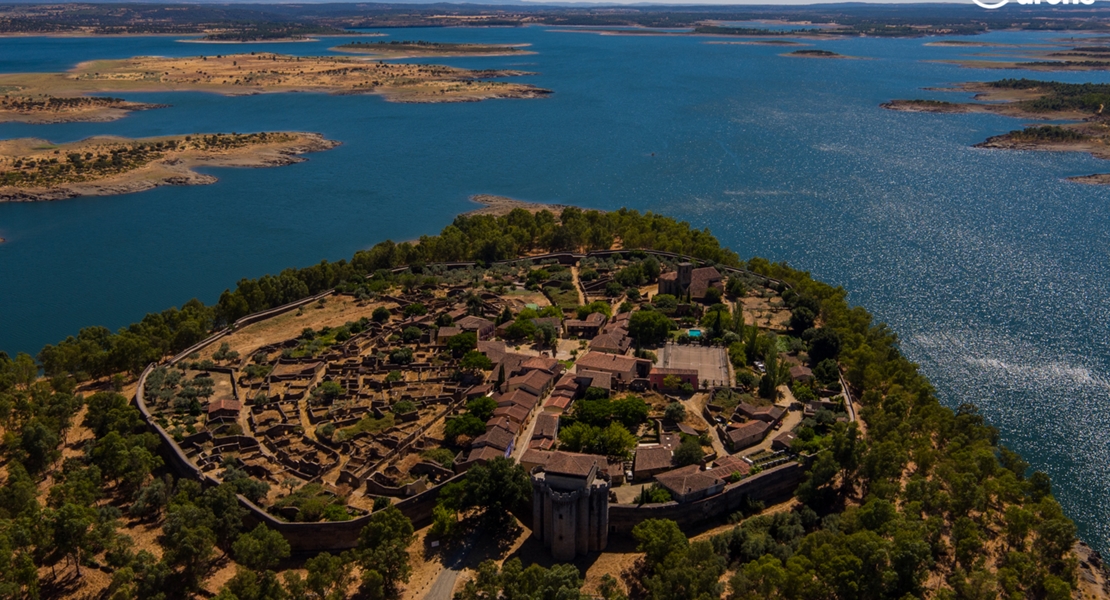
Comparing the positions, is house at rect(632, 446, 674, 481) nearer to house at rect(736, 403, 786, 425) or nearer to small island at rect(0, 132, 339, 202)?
house at rect(736, 403, 786, 425)

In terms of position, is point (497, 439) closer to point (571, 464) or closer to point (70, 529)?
point (571, 464)

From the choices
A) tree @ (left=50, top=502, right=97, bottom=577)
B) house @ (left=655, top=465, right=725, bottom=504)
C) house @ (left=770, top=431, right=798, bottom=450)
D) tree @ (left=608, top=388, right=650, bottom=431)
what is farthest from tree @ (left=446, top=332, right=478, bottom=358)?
tree @ (left=50, top=502, right=97, bottom=577)

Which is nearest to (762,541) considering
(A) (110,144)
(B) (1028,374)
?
(B) (1028,374)

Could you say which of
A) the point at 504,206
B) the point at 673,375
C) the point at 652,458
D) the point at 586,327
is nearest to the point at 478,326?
the point at 586,327

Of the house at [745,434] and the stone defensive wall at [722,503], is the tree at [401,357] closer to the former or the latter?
the stone defensive wall at [722,503]

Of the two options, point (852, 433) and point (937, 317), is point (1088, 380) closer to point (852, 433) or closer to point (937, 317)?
point (937, 317)

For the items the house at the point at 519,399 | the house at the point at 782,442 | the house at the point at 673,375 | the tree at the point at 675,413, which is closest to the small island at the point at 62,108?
the house at the point at 519,399
